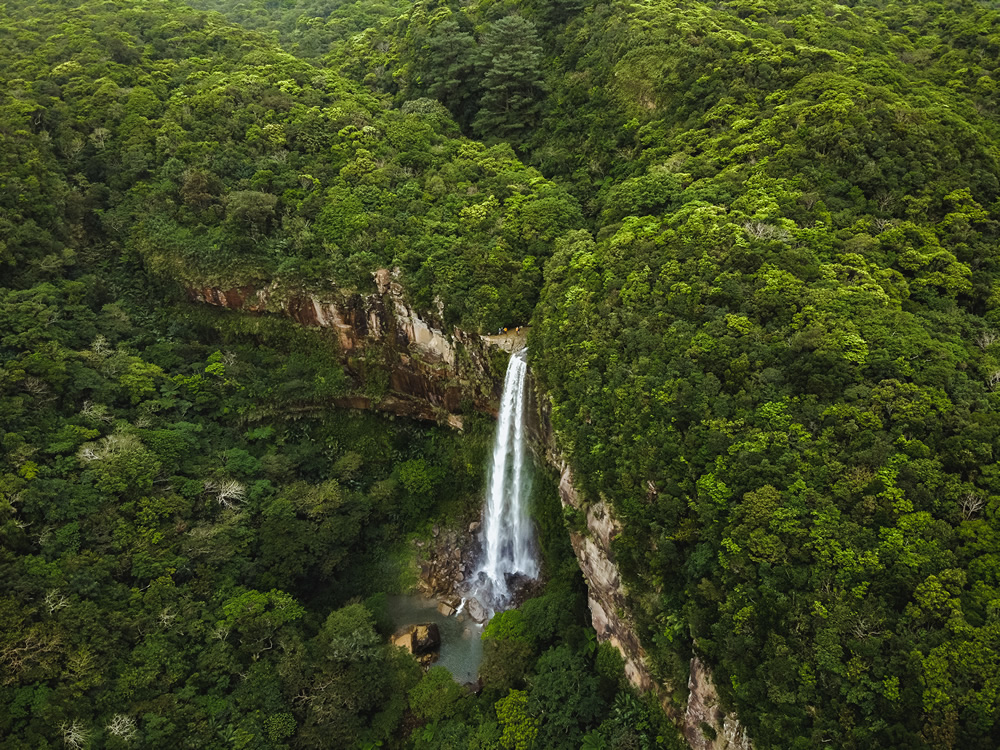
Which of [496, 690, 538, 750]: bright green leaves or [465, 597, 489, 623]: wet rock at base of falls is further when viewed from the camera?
[465, 597, 489, 623]: wet rock at base of falls

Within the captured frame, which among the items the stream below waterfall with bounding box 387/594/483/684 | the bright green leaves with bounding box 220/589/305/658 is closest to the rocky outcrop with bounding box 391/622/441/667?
the stream below waterfall with bounding box 387/594/483/684

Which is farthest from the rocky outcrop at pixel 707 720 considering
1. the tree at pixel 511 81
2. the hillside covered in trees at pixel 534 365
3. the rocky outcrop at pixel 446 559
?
the tree at pixel 511 81

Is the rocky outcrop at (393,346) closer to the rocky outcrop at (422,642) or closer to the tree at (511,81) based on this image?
the rocky outcrop at (422,642)

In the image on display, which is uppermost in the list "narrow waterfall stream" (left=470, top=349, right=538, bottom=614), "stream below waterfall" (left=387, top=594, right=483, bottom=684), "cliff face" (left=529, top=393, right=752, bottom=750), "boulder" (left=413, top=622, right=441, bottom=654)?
"cliff face" (left=529, top=393, right=752, bottom=750)

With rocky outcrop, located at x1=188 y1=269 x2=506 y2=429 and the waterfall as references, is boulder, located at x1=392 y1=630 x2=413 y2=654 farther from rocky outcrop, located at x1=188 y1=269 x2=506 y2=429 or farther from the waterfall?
rocky outcrop, located at x1=188 y1=269 x2=506 y2=429

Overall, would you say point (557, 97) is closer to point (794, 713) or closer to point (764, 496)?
point (764, 496)

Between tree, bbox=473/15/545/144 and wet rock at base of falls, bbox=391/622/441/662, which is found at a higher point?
tree, bbox=473/15/545/144

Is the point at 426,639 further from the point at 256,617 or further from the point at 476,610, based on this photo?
the point at 256,617

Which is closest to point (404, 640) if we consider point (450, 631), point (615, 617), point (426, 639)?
point (426, 639)
